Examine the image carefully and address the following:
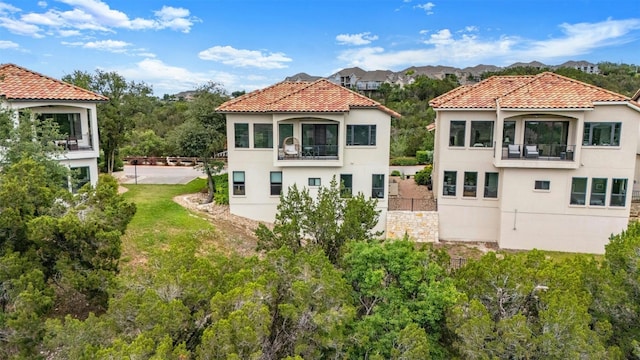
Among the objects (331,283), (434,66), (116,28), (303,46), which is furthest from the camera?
(434,66)

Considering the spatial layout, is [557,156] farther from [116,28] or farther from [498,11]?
[116,28]

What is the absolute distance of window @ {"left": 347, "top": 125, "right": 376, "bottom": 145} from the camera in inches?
904

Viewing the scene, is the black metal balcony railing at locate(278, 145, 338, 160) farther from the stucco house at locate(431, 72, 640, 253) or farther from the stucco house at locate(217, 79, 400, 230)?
the stucco house at locate(431, 72, 640, 253)

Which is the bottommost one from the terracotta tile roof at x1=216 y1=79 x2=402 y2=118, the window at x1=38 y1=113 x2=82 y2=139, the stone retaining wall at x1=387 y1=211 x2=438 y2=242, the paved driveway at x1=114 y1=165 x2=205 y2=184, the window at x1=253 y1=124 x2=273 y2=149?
the stone retaining wall at x1=387 y1=211 x2=438 y2=242

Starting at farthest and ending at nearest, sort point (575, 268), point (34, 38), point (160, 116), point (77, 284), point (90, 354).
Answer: point (160, 116), point (34, 38), point (575, 268), point (77, 284), point (90, 354)

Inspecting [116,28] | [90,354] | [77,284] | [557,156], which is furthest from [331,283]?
[116,28]

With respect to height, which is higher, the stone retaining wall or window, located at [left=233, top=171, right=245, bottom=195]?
window, located at [left=233, top=171, right=245, bottom=195]

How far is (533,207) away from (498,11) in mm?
16054

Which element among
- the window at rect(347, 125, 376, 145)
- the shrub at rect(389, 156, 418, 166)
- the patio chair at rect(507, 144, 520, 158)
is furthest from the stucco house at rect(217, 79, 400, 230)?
the shrub at rect(389, 156, 418, 166)

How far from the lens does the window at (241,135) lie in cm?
2325

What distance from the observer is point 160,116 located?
55.2 meters

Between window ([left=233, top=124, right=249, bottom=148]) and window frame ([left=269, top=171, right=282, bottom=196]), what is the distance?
89.2 inches

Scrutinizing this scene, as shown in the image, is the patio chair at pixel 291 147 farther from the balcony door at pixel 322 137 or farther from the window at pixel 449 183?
the window at pixel 449 183

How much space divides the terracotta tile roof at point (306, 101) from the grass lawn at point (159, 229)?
20.9 feet
